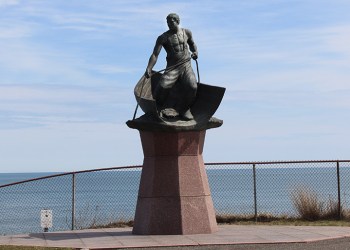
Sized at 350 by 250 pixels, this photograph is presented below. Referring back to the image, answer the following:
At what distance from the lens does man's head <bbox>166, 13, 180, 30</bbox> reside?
51.5 feet

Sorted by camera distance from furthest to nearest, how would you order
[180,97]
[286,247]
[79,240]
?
[180,97] < [79,240] < [286,247]

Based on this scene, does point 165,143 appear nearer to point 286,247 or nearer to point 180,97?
point 180,97

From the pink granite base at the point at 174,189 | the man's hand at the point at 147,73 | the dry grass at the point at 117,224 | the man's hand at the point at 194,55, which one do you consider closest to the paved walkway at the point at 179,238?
the pink granite base at the point at 174,189

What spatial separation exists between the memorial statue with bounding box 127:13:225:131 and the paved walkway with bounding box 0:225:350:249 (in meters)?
2.00

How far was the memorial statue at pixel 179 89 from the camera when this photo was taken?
15680mm

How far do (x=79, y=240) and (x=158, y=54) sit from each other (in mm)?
3657

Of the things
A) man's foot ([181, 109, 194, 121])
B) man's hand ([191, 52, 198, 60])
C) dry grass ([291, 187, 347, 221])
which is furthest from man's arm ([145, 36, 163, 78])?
dry grass ([291, 187, 347, 221])

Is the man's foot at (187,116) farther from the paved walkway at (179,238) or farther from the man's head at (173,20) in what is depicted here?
the paved walkway at (179,238)

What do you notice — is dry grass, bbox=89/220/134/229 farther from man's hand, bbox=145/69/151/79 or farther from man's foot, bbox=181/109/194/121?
man's hand, bbox=145/69/151/79

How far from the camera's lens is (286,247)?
13227 mm

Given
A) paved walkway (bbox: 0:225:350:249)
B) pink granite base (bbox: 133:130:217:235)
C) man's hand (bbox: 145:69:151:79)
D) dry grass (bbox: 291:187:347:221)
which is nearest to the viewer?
paved walkway (bbox: 0:225:350:249)

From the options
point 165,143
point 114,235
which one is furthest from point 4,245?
point 165,143

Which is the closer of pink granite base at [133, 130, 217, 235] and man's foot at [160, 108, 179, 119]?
pink granite base at [133, 130, 217, 235]

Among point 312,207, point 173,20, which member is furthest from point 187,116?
point 312,207
